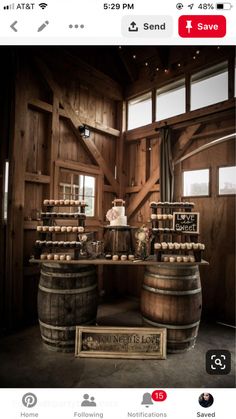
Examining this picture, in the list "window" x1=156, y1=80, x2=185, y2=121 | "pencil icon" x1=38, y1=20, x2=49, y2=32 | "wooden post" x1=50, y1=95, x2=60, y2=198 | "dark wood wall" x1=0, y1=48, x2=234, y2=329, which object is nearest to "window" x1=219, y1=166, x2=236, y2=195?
"dark wood wall" x1=0, y1=48, x2=234, y2=329

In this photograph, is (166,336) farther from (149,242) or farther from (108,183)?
(108,183)

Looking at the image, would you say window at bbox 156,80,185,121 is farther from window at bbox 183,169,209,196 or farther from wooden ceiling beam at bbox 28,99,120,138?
window at bbox 183,169,209,196

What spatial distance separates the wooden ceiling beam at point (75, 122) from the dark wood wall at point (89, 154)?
2 centimetres

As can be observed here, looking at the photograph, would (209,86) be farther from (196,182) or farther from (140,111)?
(196,182)

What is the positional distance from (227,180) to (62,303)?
3245 millimetres

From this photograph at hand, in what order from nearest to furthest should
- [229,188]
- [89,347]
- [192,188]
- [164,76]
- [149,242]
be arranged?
[89,347]
[149,242]
[229,188]
[192,188]
[164,76]

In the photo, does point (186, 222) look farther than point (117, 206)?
No

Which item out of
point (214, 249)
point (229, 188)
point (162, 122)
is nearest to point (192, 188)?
point (229, 188)

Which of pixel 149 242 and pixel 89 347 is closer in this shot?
pixel 89 347

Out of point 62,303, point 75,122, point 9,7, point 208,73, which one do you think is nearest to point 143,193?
point 75,122

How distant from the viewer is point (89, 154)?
4609 millimetres

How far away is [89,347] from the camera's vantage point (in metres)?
2.72
